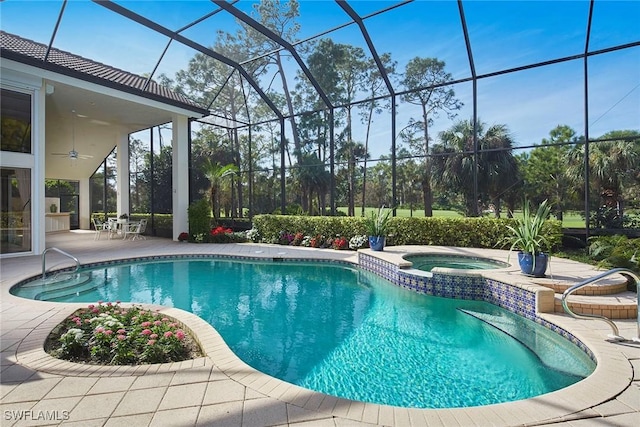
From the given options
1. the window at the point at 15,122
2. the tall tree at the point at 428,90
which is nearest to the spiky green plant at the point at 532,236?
the tall tree at the point at 428,90

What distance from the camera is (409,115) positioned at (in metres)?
13.4

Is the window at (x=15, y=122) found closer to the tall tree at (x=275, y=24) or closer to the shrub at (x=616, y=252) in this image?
the tall tree at (x=275, y=24)

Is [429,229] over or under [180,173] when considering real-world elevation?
under

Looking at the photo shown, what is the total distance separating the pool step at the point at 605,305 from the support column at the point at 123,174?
15275 mm

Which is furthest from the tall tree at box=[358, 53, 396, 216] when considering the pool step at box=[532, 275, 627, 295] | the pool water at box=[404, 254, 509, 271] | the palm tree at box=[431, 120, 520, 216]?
the pool step at box=[532, 275, 627, 295]

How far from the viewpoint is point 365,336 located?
13.7ft

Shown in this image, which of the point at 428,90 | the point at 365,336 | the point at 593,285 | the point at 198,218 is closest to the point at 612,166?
the point at 428,90

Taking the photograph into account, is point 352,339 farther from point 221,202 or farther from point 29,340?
point 221,202

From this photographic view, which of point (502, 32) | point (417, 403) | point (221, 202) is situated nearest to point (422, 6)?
point (502, 32)

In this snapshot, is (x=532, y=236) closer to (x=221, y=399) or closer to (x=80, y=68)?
(x=221, y=399)

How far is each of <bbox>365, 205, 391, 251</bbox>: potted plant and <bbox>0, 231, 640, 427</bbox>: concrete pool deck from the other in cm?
515

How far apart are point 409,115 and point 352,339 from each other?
36.7 ft

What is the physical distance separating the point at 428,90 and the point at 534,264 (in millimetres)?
9133

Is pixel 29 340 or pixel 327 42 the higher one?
pixel 327 42
